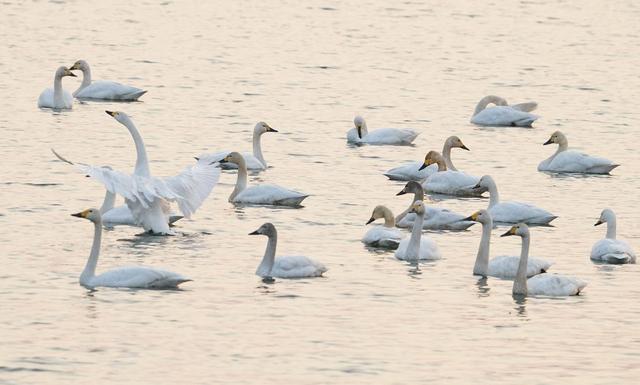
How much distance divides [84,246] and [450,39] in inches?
1006

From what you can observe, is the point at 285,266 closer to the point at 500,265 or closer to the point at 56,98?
the point at 500,265

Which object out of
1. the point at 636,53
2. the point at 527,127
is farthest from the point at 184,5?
the point at 527,127

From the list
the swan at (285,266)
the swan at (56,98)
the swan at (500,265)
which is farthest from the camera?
the swan at (56,98)

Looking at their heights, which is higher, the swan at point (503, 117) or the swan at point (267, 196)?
the swan at point (503, 117)

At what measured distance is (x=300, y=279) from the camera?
17.7m

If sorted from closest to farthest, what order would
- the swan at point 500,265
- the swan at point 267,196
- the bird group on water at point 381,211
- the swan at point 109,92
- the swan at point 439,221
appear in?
1. the bird group on water at point 381,211
2. the swan at point 500,265
3. the swan at point 439,221
4. the swan at point 267,196
5. the swan at point 109,92

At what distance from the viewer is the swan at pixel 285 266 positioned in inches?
694

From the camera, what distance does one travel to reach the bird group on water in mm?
17359

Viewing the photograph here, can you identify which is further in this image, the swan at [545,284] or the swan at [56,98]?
the swan at [56,98]

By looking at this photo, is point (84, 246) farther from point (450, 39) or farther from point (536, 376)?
point (450, 39)

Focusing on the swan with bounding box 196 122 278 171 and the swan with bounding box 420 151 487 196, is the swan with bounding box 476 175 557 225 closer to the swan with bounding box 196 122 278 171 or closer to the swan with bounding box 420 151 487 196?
the swan with bounding box 420 151 487 196

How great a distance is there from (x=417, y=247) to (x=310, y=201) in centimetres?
370

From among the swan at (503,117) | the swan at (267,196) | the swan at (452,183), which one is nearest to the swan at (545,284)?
the swan at (267,196)

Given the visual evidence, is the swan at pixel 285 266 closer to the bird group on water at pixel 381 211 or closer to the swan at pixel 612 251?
the bird group on water at pixel 381 211
